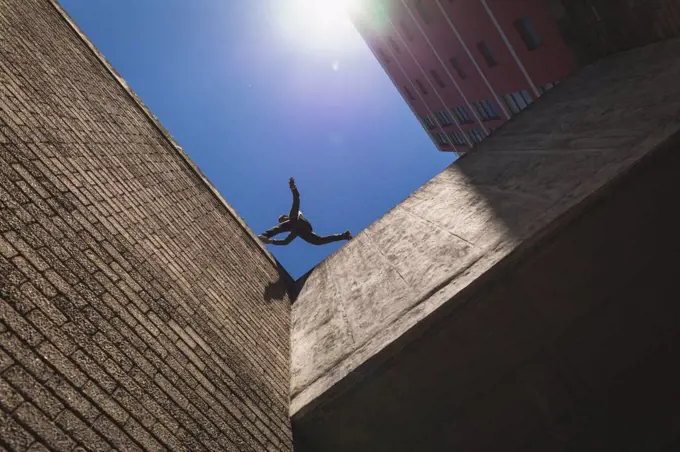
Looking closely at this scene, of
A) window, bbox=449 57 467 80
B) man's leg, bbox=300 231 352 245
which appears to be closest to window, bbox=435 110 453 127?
window, bbox=449 57 467 80

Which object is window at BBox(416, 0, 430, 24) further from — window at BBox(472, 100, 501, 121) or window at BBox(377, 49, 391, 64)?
window at BBox(377, 49, 391, 64)

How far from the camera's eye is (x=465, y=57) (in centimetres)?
1475

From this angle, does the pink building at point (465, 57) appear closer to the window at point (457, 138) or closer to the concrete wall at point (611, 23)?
the window at point (457, 138)

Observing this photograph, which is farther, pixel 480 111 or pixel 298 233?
pixel 480 111

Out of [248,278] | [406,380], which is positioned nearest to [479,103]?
[248,278]

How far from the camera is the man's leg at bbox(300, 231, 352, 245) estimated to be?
8.82 metres

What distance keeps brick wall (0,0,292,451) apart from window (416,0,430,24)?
13.6 metres

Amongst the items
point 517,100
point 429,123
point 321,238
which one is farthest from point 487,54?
point 429,123

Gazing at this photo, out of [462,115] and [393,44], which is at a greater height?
[393,44]

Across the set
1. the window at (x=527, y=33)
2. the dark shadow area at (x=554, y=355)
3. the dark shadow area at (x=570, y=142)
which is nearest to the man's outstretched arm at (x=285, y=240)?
the dark shadow area at (x=570, y=142)

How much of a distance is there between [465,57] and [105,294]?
1530 cm

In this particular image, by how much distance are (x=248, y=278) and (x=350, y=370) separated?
265 cm

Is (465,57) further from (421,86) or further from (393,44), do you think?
(393,44)

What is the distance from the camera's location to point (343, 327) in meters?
3.95
